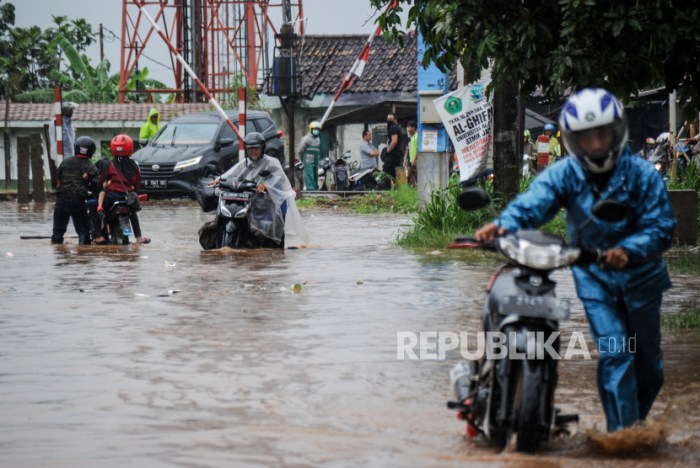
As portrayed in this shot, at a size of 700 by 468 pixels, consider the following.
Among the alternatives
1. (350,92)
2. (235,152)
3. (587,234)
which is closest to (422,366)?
(587,234)

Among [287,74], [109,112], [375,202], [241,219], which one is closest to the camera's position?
[241,219]

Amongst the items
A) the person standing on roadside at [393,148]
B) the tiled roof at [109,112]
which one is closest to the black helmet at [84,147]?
the person standing on roadside at [393,148]

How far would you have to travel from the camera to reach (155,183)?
98.1ft

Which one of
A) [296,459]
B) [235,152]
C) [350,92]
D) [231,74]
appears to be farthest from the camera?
[231,74]

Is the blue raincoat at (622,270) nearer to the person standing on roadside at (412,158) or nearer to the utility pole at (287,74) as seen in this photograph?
the person standing on roadside at (412,158)

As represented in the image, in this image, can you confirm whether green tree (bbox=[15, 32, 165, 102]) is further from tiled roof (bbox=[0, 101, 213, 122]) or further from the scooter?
the scooter

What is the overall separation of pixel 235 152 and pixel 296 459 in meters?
25.4

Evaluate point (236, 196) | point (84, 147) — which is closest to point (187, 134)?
point (84, 147)

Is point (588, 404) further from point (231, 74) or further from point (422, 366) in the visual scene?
point (231, 74)

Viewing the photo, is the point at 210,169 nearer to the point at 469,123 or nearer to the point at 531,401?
the point at 469,123

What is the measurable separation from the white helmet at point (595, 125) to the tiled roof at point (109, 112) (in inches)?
1531

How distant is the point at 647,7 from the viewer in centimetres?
1024

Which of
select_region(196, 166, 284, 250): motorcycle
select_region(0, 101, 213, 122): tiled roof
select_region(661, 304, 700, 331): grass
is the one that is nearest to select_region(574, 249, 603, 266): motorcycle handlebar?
select_region(661, 304, 700, 331): grass

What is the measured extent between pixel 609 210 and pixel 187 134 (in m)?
26.3
